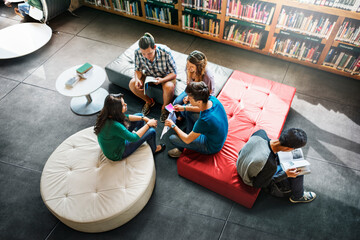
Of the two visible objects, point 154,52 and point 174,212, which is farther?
point 154,52

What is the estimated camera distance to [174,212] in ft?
8.87

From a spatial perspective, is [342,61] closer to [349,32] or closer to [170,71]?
[349,32]

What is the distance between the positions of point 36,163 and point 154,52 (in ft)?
6.54

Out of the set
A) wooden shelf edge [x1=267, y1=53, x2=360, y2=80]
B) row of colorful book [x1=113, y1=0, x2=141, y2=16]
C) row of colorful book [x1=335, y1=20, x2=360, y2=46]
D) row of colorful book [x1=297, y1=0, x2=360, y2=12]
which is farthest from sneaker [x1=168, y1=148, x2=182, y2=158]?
row of colorful book [x1=113, y1=0, x2=141, y2=16]

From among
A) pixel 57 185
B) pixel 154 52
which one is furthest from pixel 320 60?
pixel 57 185

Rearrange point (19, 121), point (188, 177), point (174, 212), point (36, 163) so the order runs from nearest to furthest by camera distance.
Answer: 1. point (174, 212)
2. point (188, 177)
3. point (36, 163)
4. point (19, 121)

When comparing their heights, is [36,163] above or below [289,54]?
below

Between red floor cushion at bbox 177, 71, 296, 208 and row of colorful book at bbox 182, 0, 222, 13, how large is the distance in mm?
1292

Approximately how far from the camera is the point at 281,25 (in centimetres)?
390

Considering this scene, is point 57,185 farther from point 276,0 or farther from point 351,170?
point 276,0

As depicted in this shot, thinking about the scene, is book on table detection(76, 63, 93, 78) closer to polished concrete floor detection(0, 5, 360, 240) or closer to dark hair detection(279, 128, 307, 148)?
polished concrete floor detection(0, 5, 360, 240)

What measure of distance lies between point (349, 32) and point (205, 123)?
2.77m

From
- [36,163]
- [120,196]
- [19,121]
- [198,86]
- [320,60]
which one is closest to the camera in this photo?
[198,86]

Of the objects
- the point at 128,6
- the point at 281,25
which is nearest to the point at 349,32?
the point at 281,25
